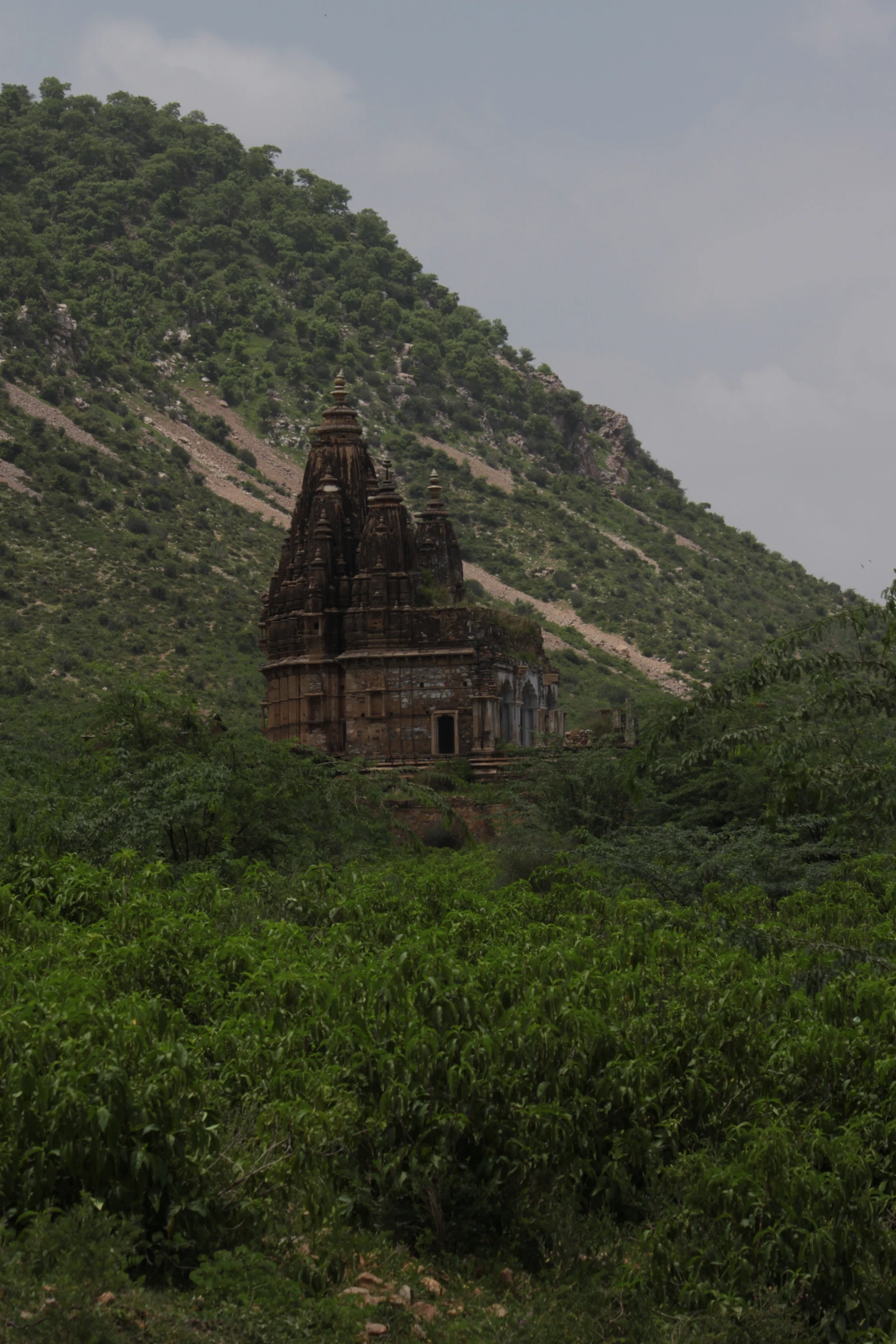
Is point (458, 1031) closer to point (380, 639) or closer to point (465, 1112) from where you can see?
point (465, 1112)

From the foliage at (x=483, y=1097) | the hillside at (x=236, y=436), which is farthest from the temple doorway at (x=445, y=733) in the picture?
the foliage at (x=483, y=1097)

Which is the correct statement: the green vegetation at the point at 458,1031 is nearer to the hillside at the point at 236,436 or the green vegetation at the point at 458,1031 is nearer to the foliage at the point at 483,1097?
the foliage at the point at 483,1097

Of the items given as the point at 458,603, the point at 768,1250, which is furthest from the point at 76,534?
the point at 768,1250

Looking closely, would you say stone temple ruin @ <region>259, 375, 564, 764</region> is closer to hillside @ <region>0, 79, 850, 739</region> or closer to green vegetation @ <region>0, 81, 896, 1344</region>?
green vegetation @ <region>0, 81, 896, 1344</region>

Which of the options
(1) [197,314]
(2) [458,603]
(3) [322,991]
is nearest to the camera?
(3) [322,991]

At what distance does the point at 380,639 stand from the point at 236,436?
55.7 metres

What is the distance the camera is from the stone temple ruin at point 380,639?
3550 cm

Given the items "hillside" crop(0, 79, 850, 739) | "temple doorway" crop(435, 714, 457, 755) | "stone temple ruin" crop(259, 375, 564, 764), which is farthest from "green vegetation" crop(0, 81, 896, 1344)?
"hillside" crop(0, 79, 850, 739)

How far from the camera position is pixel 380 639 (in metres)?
35.8

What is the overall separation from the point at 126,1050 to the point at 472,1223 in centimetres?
280

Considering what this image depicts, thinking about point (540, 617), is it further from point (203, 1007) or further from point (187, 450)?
point (203, 1007)

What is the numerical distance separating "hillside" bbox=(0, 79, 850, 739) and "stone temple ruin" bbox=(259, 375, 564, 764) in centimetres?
1153

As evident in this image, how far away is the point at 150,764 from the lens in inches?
941

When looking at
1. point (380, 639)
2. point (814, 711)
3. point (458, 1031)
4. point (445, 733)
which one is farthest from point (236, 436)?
point (458, 1031)
